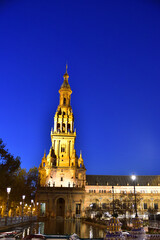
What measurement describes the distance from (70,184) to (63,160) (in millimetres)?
9062

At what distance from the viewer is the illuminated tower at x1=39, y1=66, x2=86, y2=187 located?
86875mm

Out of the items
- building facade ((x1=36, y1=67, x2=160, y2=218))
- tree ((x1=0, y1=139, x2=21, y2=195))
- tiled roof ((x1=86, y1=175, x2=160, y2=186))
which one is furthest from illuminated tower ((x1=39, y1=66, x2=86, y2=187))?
tree ((x1=0, y1=139, x2=21, y2=195))

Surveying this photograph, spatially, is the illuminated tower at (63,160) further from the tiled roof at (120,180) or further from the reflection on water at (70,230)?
the reflection on water at (70,230)

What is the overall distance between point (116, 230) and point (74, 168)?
70770 millimetres

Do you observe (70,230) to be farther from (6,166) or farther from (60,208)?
(60,208)

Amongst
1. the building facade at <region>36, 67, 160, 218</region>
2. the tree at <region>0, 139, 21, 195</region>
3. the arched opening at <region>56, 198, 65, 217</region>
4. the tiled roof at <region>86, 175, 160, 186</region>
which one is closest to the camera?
the tree at <region>0, 139, 21, 195</region>

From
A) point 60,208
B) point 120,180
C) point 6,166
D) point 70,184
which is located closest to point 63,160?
point 70,184

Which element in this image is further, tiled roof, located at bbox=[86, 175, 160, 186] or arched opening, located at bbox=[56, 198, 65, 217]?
tiled roof, located at bbox=[86, 175, 160, 186]

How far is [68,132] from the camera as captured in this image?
9419 cm

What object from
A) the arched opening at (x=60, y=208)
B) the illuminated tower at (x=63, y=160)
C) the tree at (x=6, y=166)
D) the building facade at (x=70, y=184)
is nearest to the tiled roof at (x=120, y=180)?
the building facade at (x=70, y=184)

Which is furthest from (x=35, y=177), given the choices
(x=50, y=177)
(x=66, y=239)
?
(x=66, y=239)

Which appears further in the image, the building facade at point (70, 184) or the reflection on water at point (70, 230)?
the building facade at point (70, 184)

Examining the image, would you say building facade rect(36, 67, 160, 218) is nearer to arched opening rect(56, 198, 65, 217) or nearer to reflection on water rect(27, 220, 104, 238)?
arched opening rect(56, 198, 65, 217)

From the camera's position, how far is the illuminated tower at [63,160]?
3420 inches
